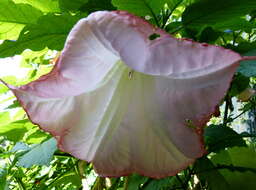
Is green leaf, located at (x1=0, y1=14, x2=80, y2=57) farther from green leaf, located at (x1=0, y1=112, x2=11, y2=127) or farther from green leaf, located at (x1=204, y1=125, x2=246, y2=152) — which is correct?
green leaf, located at (x1=0, y1=112, x2=11, y2=127)

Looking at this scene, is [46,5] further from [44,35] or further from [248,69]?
[248,69]

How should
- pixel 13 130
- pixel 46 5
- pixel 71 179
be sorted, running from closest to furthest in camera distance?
pixel 46 5 < pixel 13 130 < pixel 71 179

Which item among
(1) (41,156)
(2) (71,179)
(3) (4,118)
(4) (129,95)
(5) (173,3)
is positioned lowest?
(2) (71,179)

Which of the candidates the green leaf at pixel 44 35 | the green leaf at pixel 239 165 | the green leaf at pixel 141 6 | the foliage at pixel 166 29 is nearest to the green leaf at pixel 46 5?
the foliage at pixel 166 29

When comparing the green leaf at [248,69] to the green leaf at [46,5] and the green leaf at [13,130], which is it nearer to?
the green leaf at [46,5]

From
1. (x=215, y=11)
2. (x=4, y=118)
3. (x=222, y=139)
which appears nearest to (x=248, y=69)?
(x=215, y=11)

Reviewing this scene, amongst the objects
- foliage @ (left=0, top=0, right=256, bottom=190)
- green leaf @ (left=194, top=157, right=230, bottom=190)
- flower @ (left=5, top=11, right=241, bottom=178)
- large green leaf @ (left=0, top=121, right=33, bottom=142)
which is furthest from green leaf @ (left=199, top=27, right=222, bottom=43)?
large green leaf @ (left=0, top=121, right=33, bottom=142)

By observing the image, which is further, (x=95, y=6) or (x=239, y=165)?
(x=239, y=165)
